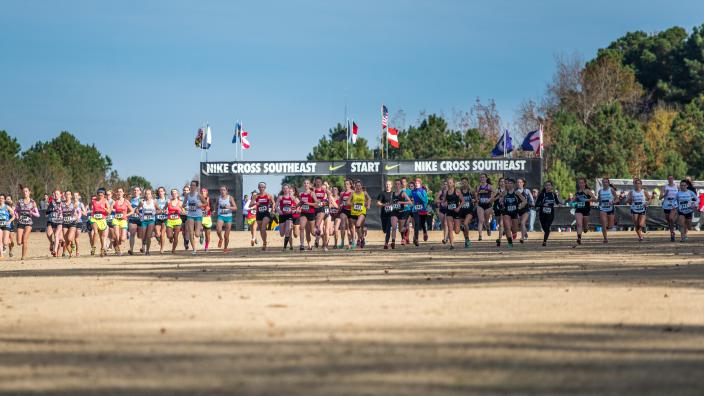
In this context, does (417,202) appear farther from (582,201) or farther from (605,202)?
(605,202)

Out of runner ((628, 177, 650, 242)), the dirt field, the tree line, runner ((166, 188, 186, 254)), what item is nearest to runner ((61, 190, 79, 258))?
runner ((166, 188, 186, 254))

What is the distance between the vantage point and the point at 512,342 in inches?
393

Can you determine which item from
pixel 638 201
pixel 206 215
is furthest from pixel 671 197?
pixel 206 215

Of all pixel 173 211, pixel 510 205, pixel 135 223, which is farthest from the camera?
pixel 173 211

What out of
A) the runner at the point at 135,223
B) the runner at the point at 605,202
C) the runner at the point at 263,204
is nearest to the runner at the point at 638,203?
the runner at the point at 605,202

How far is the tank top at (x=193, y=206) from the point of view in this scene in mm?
32688

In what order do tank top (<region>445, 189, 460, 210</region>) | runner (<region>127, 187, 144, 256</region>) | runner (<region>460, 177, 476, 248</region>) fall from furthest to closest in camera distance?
runner (<region>460, 177, 476, 248</region>) → tank top (<region>445, 189, 460, 210</region>) → runner (<region>127, 187, 144, 256</region>)

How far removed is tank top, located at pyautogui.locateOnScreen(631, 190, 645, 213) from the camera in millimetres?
35531

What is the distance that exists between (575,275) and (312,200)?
15.5 meters

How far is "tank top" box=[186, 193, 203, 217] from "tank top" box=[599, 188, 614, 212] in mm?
11511

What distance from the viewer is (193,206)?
3272 cm

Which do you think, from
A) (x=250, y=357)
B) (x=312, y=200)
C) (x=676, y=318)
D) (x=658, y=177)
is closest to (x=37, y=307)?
(x=250, y=357)

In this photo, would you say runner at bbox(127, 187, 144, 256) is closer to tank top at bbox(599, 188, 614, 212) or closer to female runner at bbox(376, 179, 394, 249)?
female runner at bbox(376, 179, 394, 249)

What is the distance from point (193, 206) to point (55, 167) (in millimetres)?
88329
